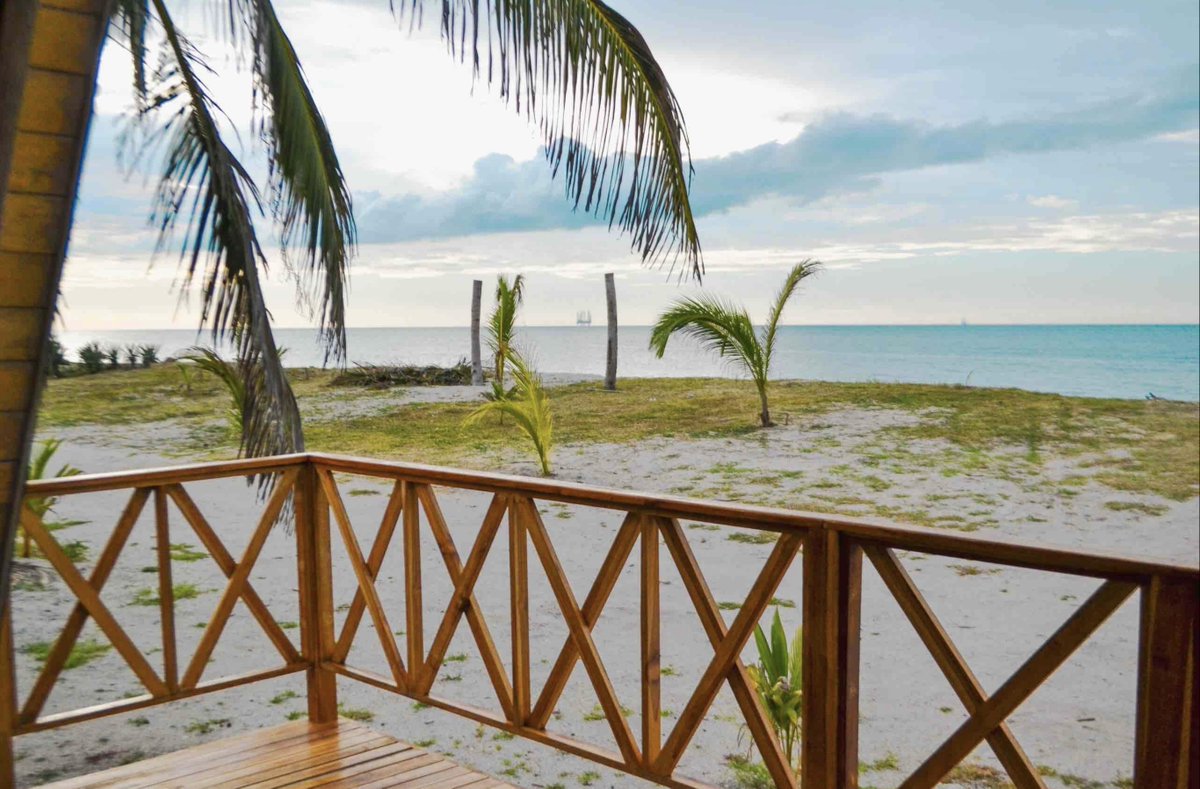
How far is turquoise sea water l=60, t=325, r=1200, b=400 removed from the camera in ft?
65.1

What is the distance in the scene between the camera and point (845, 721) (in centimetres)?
160

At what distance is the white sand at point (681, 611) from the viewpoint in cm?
388

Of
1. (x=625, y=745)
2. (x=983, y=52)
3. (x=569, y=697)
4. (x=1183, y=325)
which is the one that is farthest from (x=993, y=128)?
(x=625, y=745)

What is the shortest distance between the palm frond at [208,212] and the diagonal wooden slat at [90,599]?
1.14m

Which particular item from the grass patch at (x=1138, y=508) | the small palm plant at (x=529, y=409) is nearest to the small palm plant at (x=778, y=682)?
the small palm plant at (x=529, y=409)

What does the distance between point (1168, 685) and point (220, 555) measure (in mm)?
2163

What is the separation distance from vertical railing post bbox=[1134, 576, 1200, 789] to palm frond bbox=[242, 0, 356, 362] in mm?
3140

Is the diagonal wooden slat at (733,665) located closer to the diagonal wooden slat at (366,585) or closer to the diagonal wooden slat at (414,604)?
the diagonal wooden slat at (414,604)

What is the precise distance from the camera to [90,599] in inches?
87.9

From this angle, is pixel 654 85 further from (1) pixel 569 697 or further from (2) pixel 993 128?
(2) pixel 993 128

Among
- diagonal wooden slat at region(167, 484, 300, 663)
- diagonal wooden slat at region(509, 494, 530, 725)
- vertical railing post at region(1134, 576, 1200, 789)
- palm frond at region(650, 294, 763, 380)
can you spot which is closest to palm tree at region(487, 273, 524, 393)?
palm frond at region(650, 294, 763, 380)

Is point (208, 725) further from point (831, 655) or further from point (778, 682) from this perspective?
point (831, 655)

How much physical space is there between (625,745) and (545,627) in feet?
11.6

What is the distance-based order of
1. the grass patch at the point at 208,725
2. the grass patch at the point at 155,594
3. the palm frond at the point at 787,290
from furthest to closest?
the palm frond at the point at 787,290
the grass patch at the point at 155,594
the grass patch at the point at 208,725
